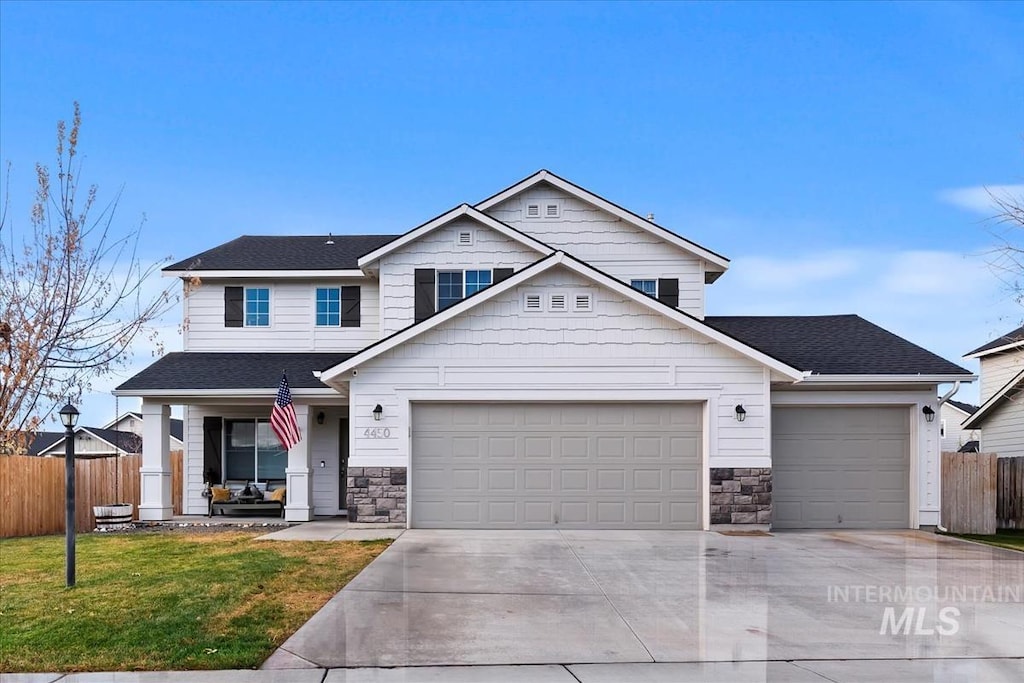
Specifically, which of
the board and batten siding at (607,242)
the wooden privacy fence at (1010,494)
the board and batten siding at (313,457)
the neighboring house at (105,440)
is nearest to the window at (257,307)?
the board and batten siding at (313,457)

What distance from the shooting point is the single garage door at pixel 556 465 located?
16078mm

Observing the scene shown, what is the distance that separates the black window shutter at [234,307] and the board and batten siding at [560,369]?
5.53 m

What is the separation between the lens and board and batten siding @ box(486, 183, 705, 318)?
19109 millimetres

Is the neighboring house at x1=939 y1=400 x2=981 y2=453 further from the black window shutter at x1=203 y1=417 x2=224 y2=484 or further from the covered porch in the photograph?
the black window shutter at x1=203 y1=417 x2=224 y2=484

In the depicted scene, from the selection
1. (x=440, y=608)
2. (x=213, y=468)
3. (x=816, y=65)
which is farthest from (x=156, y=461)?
(x=816, y=65)

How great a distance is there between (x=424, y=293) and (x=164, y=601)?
34.7 ft

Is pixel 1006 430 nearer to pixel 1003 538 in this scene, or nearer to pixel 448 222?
pixel 1003 538

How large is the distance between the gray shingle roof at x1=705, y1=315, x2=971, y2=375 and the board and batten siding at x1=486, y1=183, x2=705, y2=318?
150 centimetres

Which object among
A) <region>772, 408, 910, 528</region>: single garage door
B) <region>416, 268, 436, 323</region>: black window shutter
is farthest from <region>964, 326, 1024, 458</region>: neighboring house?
<region>416, 268, 436, 323</region>: black window shutter

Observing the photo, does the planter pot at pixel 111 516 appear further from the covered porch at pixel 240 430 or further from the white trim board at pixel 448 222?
the white trim board at pixel 448 222

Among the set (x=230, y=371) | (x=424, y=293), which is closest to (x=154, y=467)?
(x=230, y=371)

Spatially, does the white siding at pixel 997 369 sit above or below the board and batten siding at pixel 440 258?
below

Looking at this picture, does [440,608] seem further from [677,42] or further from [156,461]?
[677,42]

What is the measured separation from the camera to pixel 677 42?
17.3 metres
